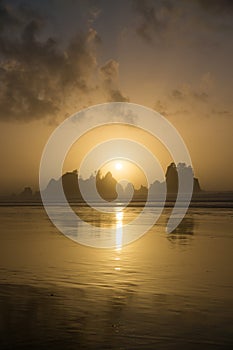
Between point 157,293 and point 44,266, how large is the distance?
6235 millimetres

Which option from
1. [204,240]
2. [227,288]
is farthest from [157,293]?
[204,240]

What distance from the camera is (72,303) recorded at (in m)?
11.8

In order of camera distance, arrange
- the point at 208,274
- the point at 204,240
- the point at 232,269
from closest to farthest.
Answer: the point at 208,274 → the point at 232,269 → the point at 204,240

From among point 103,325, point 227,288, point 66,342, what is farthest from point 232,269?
point 66,342

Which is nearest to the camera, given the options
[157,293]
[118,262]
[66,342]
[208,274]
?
[66,342]

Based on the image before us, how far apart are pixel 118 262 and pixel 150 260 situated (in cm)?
146

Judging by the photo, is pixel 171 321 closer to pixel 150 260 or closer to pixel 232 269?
pixel 232 269

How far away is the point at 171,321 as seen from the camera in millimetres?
10047

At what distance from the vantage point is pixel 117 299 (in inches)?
479

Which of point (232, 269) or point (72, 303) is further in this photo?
point (232, 269)

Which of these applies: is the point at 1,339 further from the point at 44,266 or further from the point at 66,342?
the point at 44,266

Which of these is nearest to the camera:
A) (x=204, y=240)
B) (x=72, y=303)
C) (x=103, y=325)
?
(x=103, y=325)

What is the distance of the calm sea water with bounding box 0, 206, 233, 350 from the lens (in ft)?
29.4

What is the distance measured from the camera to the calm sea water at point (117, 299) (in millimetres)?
8969
